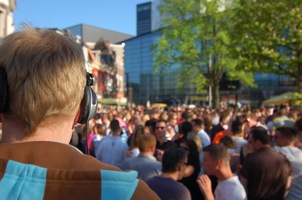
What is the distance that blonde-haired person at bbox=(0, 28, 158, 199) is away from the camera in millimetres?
1030

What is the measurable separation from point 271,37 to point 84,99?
19.4m

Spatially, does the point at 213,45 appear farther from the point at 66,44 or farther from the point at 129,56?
the point at 129,56

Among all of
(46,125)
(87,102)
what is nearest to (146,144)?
(87,102)

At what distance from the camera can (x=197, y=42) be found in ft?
112

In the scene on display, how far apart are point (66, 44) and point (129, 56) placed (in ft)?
343

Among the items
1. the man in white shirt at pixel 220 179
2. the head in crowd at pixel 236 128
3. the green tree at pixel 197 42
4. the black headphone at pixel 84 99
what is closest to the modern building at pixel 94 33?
the green tree at pixel 197 42

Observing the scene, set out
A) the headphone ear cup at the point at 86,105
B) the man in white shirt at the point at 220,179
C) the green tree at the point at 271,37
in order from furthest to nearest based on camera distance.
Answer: the green tree at the point at 271,37 → the man in white shirt at the point at 220,179 → the headphone ear cup at the point at 86,105

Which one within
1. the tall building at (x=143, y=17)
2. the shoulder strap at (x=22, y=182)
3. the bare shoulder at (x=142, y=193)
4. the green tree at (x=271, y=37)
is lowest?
the bare shoulder at (x=142, y=193)

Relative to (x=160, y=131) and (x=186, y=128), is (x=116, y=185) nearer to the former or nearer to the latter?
(x=186, y=128)

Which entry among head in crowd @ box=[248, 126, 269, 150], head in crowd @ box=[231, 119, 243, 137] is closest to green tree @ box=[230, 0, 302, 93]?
head in crowd @ box=[231, 119, 243, 137]

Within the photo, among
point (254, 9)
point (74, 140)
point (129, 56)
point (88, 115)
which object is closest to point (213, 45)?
point (254, 9)

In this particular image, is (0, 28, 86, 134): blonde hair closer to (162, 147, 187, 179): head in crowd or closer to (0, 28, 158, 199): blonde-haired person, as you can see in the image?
(0, 28, 158, 199): blonde-haired person

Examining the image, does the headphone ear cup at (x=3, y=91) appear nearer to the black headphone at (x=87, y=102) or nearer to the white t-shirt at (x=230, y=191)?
the black headphone at (x=87, y=102)

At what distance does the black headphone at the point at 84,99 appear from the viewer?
123 cm
